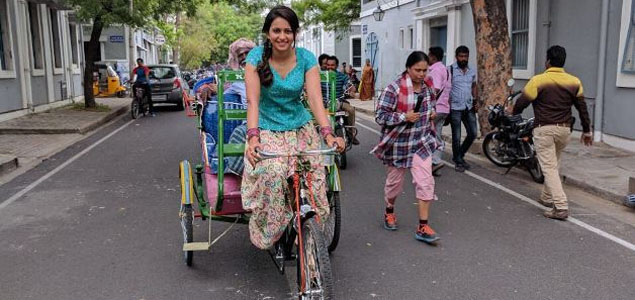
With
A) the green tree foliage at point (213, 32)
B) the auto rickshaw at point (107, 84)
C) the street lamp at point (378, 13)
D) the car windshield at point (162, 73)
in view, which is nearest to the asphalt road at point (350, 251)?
the car windshield at point (162, 73)

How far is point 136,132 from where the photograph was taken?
1438cm

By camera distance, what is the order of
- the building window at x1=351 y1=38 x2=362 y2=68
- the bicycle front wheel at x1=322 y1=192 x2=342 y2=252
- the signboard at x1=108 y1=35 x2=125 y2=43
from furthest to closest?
1. the building window at x1=351 y1=38 x2=362 y2=68
2. the signboard at x1=108 y1=35 x2=125 y2=43
3. the bicycle front wheel at x1=322 y1=192 x2=342 y2=252

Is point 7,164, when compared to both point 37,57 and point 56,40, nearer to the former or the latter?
point 37,57

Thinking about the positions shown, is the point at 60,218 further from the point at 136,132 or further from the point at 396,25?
the point at 396,25

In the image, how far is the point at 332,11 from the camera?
29.4 meters

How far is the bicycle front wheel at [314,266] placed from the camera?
11.0ft

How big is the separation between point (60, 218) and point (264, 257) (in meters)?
2.63

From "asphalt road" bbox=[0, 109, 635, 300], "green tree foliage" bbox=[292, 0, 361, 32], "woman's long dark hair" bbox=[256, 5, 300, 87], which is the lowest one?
"asphalt road" bbox=[0, 109, 635, 300]

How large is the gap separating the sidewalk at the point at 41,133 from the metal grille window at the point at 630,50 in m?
9.85

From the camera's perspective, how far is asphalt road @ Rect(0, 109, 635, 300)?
14.3ft

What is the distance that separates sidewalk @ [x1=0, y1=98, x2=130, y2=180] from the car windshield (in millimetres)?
2279

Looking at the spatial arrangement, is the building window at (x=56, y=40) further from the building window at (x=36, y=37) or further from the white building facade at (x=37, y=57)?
Answer: the building window at (x=36, y=37)

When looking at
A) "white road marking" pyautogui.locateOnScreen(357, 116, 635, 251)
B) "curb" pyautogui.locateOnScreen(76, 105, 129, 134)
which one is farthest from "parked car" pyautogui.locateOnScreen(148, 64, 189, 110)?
"white road marking" pyautogui.locateOnScreen(357, 116, 635, 251)

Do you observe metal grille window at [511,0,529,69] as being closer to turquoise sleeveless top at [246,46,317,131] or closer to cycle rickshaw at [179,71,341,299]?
cycle rickshaw at [179,71,341,299]
